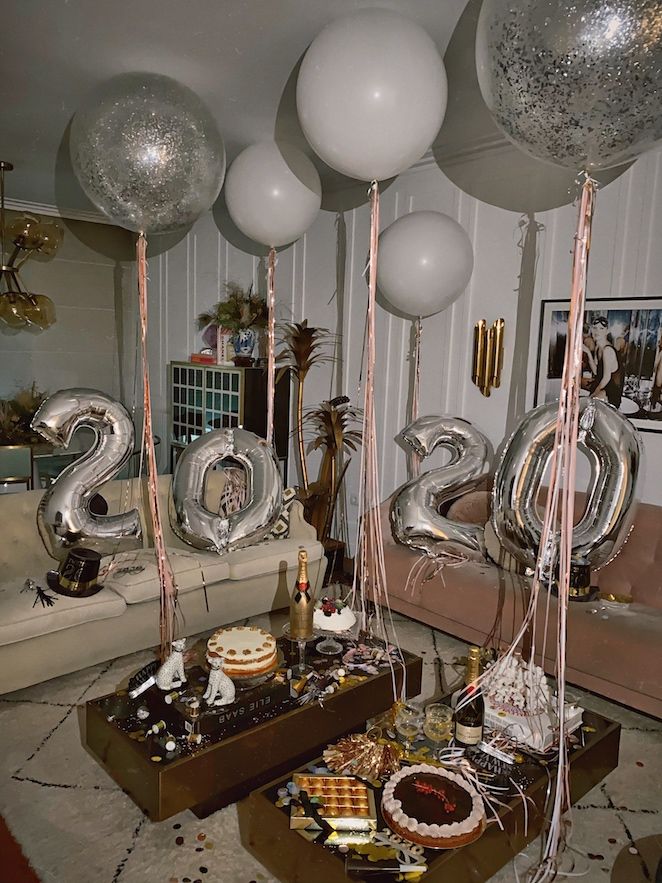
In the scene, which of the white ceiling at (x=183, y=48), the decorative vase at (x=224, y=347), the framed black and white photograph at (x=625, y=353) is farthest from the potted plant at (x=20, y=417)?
the framed black and white photograph at (x=625, y=353)

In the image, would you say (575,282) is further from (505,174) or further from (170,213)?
(505,174)

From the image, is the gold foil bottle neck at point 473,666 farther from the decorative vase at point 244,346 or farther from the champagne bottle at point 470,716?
the decorative vase at point 244,346

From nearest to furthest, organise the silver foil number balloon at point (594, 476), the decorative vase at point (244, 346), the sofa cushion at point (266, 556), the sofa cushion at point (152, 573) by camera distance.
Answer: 1. the silver foil number balloon at point (594, 476)
2. the sofa cushion at point (152, 573)
3. the sofa cushion at point (266, 556)
4. the decorative vase at point (244, 346)

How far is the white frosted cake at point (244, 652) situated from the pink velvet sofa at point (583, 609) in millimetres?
1132

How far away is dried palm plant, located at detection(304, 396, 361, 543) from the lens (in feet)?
13.4

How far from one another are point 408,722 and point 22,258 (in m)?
4.99

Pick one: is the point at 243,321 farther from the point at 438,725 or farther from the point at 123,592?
the point at 438,725

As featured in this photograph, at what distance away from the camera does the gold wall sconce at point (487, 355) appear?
3623 millimetres

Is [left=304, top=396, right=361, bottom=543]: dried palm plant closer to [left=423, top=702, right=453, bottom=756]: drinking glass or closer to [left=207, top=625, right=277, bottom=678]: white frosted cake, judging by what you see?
[left=207, top=625, right=277, bottom=678]: white frosted cake

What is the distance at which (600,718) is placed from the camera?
2111mm

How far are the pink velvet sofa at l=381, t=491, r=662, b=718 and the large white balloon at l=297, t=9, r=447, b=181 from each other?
6.02ft

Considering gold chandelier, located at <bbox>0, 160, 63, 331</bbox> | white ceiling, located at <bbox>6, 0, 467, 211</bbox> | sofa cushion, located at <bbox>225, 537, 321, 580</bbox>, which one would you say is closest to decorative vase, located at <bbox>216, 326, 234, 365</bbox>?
gold chandelier, located at <bbox>0, 160, 63, 331</bbox>

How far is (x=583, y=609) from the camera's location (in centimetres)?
272

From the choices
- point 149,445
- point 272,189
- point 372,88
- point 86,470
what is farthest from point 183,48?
point 86,470
